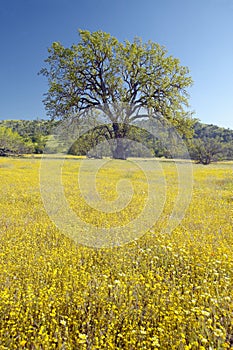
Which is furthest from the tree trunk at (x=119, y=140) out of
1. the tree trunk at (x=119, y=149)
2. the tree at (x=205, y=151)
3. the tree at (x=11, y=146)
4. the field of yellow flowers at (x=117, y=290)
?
the tree at (x=11, y=146)

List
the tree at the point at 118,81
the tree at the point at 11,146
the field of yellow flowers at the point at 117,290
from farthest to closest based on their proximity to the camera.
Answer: the tree at the point at 11,146 → the tree at the point at 118,81 → the field of yellow flowers at the point at 117,290

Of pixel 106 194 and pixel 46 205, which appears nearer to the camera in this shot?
pixel 46 205

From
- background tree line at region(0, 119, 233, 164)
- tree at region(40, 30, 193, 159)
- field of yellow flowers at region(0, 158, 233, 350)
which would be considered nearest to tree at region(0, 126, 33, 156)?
background tree line at region(0, 119, 233, 164)

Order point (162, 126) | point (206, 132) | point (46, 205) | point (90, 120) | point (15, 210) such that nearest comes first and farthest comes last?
point (15, 210) → point (46, 205) → point (162, 126) → point (90, 120) → point (206, 132)

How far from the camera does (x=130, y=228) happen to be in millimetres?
6723

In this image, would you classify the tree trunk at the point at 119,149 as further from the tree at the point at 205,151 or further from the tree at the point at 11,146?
the tree at the point at 11,146

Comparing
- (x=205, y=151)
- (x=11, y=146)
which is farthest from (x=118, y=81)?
(x=11, y=146)

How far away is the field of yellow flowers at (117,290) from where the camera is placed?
284 cm

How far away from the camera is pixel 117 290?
11.8ft

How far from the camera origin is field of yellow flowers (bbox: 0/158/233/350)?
284cm

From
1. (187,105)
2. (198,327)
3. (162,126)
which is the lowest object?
(198,327)

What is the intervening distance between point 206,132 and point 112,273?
9561 cm

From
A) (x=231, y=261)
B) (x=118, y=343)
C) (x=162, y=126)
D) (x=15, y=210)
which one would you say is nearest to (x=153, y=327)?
(x=118, y=343)

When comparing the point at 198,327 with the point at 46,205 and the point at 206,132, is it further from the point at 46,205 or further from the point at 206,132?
the point at 206,132
